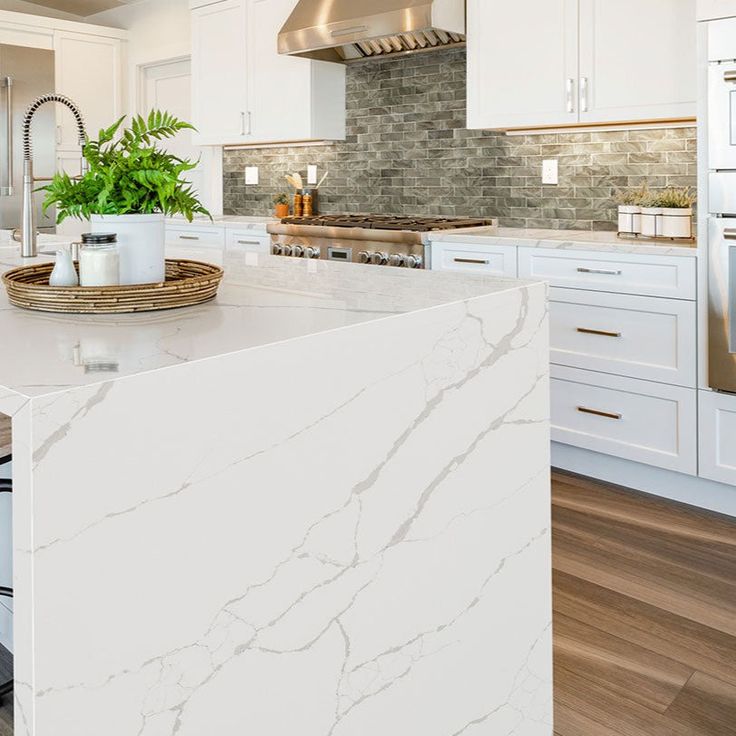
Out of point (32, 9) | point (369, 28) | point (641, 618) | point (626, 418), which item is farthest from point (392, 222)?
point (32, 9)

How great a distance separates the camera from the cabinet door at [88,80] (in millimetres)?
5715

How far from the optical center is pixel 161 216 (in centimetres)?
152

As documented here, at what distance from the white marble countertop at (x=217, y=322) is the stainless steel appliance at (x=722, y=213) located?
151cm

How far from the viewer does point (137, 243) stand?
149cm

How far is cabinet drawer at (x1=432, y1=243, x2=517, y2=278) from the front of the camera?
350 cm

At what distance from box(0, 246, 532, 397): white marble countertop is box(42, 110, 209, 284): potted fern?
0.17 meters

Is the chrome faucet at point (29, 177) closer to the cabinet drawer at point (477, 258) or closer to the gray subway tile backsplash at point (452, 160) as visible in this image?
the cabinet drawer at point (477, 258)

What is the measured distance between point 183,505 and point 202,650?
0.19 m

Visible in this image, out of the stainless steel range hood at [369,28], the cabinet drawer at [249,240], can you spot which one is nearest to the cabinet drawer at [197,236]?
the cabinet drawer at [249,240]

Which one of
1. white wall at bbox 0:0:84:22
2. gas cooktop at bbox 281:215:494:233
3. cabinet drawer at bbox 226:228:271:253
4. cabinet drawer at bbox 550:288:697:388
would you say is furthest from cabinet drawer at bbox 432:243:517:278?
white wall at bbox 0:0:84:22

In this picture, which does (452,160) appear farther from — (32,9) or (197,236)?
(32,9)

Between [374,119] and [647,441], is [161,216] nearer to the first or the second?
[647,441]

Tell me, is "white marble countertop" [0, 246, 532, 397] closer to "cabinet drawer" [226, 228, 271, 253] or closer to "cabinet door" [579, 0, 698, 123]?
"cabinet door" [579, 0, 698, 123]

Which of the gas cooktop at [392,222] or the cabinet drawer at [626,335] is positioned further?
the gas cooktop at [392,222]
